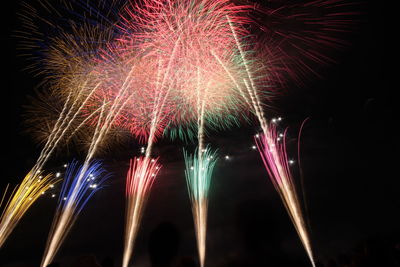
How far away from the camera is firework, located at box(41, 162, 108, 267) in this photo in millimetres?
9802

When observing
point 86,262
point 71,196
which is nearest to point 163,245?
point 86,262

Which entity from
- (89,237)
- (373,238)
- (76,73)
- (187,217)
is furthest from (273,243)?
(89,237)

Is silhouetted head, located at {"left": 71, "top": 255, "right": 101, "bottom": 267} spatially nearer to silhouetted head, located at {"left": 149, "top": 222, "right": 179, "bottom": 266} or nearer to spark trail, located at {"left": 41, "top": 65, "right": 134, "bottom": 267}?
silhouetted head, located at {"left": 149, "top": 222, "right": 179, "bottom": 266}

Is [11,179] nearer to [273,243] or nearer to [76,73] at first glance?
[76,73]

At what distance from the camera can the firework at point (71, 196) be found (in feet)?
32.2

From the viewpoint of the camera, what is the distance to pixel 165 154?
53.5ft

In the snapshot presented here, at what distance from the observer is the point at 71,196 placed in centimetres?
974

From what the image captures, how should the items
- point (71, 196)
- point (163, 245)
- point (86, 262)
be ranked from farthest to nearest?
1. point (71, 196)
2. point (86, 262)
3. point (163, 245)

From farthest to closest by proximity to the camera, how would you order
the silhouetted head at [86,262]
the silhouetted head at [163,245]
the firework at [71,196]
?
1. the firework at [71,196]
2. the silhouetted head at [86,262]
3. the silhouetted head at [163,245]

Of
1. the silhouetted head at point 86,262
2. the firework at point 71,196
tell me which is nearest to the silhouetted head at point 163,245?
the silhouetted head at point 86,262

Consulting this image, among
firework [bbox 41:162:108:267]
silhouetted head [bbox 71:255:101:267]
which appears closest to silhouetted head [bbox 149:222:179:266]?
silhouetted head [bbox 71:255:101:267]

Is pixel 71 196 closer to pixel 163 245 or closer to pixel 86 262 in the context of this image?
pixel 86 262

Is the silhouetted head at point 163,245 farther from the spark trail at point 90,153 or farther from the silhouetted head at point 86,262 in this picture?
the spark trail at point 90,153

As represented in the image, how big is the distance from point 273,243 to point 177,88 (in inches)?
356
